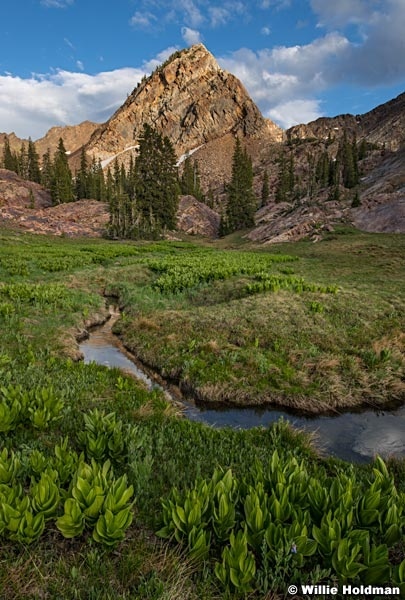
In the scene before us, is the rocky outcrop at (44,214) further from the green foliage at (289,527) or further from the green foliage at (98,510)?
the green foliage at (289,527)

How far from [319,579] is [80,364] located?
7.34 meters

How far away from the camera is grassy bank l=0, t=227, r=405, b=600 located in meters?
2.79

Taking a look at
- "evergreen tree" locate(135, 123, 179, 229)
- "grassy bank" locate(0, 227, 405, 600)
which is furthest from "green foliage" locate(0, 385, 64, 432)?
"evergreen tree" locate(135, 123, 179, 229)

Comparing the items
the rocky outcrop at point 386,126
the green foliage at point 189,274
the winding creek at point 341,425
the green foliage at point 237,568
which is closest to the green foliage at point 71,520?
the green foliage at point 237,568

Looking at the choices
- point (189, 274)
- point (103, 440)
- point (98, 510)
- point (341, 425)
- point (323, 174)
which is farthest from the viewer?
point (323, 174)

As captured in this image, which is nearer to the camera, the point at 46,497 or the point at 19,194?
the point at 46,497

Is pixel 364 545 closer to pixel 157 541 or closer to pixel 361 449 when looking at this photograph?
pixel 157 541

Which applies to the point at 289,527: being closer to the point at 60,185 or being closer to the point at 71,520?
the point at 71,520

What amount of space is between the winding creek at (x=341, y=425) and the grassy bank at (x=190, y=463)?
528 mm

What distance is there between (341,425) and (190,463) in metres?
4.92

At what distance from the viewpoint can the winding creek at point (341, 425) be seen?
7.05 m

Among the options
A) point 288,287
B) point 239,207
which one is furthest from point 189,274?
point 239,207

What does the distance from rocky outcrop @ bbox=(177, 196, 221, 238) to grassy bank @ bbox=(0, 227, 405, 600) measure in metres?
65.2

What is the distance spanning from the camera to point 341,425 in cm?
817
